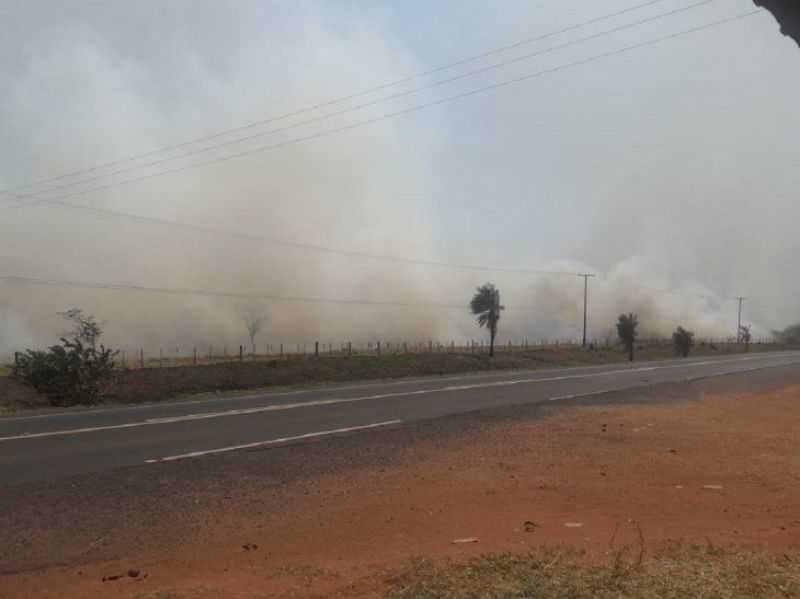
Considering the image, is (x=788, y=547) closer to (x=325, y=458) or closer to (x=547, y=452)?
(x=547, y=452)

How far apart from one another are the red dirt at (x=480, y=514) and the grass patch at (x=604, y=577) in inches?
14.6

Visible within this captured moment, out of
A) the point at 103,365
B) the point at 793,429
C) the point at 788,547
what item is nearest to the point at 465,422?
the point at 793,429

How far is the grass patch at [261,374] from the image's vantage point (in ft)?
94.7

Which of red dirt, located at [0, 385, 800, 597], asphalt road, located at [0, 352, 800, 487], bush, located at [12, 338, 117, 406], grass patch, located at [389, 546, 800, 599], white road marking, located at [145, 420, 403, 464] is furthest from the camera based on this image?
bush, located at [12, 338, 117, 406]

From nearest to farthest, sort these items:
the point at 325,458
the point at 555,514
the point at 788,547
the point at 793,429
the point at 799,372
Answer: the point at 788,547, the point at 555,514, the point at 325,458, the point at 793,429, the point at 799,372

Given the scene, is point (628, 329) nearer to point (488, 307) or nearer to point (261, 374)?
point (488, 307)

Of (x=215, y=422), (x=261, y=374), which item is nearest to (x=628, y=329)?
→ (x=261, y=374)

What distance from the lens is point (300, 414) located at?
17.1 m

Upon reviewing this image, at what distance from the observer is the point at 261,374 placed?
119 feet

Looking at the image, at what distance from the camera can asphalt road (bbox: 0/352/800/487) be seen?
1111 cm

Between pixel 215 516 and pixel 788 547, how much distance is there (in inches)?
201

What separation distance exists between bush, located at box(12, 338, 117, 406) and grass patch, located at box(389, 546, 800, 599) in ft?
78.2

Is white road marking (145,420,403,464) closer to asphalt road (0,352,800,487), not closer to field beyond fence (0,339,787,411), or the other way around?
asphalt road (0,352,800,487)

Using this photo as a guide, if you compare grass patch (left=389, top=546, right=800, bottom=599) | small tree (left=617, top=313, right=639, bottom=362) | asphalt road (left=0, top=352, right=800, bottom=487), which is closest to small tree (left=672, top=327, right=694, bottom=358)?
small tree (left=617, top=313, right=639, bottom=362)
